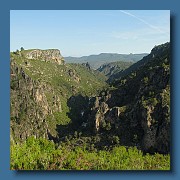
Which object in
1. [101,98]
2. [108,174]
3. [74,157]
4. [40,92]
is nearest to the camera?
[108,174]

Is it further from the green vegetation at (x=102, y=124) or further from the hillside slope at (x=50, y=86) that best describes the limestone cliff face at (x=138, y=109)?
the hillside slope at (x=50, y=86)

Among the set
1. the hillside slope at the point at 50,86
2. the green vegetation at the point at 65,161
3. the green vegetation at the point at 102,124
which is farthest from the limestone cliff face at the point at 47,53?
the green vegetation at the point at 65,161

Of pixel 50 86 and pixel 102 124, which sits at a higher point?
pixel 50 86

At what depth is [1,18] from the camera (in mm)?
5379

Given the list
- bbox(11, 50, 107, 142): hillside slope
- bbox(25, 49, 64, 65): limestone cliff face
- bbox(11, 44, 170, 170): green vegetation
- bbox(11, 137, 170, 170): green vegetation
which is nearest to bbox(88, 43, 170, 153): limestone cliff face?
bbox(11, 44, 170, 170): green vegetation

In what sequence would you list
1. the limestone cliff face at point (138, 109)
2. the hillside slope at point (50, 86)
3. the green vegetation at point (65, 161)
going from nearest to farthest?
the green vegetation at point (65, 161) → the limestone cliff face at point (138, 109) → the hillside slope at point (50, 86)

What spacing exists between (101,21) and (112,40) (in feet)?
1.29

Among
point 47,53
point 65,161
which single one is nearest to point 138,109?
point 65,161

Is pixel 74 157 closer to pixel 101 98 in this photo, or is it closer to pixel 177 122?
pixel 177 122

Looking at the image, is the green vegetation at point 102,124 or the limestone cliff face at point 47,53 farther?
the limestone cliff face at point 47,53

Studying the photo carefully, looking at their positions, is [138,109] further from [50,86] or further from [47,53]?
[50,86]

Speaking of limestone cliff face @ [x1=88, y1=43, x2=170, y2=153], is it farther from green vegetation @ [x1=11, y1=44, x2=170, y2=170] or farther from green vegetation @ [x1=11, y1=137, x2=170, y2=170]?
green vegetation @ [x1=11, y1=137, x2=170, y2=170]

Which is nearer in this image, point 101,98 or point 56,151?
point 56,151

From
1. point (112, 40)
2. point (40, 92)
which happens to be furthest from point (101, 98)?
point (112, 40)
